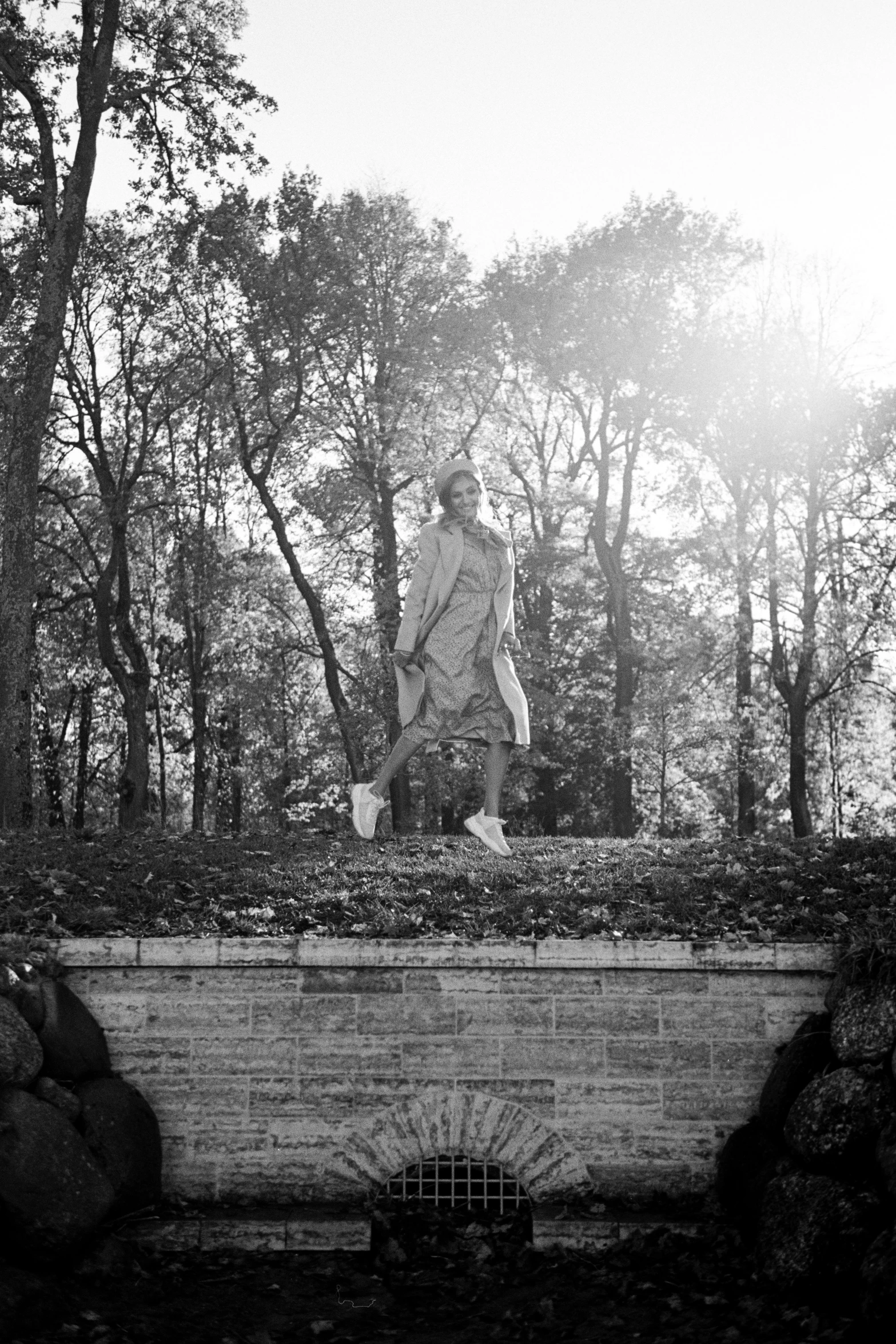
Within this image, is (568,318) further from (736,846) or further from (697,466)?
(736,846)

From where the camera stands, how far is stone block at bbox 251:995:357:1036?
7883 millimetres

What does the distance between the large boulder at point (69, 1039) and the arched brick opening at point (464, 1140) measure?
1.44 m

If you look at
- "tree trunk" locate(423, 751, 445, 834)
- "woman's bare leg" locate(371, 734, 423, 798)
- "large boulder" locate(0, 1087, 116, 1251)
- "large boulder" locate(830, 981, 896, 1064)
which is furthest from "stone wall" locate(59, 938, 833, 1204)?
"tree trunk" locate(423, 751, 445, 834)

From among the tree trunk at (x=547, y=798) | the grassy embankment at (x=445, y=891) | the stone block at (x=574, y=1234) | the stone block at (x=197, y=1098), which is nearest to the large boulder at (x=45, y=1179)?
the stone block at (x=197, y=1098)

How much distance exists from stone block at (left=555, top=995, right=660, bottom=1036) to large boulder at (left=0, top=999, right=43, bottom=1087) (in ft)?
9.21

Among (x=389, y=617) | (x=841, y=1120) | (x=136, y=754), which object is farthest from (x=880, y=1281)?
(x=136, y=754)

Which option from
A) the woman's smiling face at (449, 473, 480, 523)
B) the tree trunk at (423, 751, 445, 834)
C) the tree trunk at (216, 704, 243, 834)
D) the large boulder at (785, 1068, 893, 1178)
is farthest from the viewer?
the tree trunk at (216, 704, 243, 834)

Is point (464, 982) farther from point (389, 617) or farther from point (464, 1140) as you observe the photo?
point (389, 617)

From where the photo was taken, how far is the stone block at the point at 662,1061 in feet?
25.8

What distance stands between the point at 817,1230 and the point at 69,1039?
389cm

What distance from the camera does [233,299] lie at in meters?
25.4

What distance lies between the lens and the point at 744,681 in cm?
2723

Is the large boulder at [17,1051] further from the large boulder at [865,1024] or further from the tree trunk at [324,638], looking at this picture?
the tree trunk at [324,638]

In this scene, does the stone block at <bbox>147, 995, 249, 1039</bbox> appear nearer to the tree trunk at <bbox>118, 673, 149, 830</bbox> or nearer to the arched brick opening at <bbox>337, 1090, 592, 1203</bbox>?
the arched brick opening at <bbox>337, 1090, 592, 1203</bbox>
